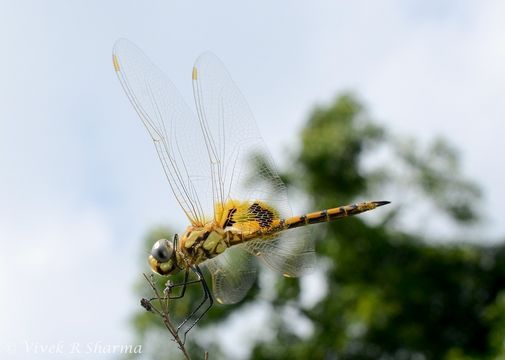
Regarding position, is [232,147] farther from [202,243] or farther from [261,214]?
[202,243]

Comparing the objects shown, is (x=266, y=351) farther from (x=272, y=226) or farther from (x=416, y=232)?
(x=272, y=226)

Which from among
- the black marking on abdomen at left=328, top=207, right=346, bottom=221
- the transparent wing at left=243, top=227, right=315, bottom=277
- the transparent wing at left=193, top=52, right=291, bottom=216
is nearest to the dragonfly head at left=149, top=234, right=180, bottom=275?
the transparent wing at left=193, top=52, right=291, bottom=216

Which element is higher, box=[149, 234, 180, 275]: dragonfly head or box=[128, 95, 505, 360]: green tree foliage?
box=[149, 234, 180, 275]: dragonfly head

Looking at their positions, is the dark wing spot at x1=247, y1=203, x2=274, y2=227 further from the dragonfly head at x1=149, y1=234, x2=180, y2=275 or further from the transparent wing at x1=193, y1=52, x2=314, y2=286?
the dragonfly head at x1=149, y1=234, x2=180, y2=275

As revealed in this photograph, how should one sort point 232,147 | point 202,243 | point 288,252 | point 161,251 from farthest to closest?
point 288,252, point 232,147, point 202,243, point 161,251

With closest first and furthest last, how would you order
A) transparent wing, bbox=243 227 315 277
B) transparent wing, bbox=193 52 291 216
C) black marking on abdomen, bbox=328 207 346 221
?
transparent wing, bbox=193 52 291 216 → transparent wing, bbox=243 227 315 277 → black marking on abdomen, bbox=328 207 346 221

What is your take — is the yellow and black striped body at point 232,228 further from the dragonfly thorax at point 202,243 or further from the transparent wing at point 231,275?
the transparent wing at point 231,275

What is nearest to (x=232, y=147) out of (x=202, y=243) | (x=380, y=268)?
(x=202, y=243)
